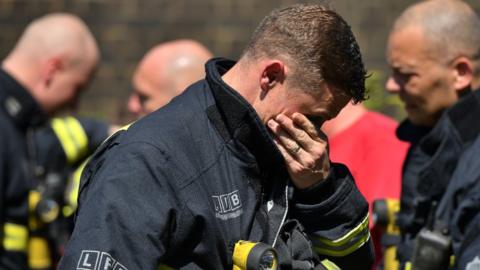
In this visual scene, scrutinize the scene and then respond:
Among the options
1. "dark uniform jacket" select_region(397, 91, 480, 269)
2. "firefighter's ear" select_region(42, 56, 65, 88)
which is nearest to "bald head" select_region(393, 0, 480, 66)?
"dark uniform jacket" select_region(397, 91, 480, 269)

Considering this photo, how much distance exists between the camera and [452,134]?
505cm

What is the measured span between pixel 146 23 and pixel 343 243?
7861 mm

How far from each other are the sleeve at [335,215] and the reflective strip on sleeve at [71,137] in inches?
149

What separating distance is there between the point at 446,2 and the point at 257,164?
2423 mm

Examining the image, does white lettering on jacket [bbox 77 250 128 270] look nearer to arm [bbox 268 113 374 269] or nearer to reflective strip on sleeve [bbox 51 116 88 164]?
arm [bbox 268 113 374 269]

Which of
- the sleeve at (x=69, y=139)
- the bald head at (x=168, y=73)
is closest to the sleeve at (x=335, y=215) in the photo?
the bald head at (x=168, y=73)

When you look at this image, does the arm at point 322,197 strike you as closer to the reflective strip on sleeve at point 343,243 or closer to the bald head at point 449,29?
the reflective strip on sleeve at point 343,243

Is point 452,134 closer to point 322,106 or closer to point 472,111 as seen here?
point 472,111

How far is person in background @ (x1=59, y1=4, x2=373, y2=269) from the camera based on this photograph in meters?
3.08

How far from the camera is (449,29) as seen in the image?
533cm

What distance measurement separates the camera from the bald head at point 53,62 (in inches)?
254

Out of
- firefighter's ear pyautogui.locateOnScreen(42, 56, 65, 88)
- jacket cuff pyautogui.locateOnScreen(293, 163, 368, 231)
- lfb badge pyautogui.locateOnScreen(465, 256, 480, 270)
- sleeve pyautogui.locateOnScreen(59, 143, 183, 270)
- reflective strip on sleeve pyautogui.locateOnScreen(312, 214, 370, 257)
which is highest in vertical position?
sleeve pyautogui.locateOnScreen(59, 143, 183, 270)

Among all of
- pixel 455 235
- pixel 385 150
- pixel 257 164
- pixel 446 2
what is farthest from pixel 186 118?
pixel 385 150

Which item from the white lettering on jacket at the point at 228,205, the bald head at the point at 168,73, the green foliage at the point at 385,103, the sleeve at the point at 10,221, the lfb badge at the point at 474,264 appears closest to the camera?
the white lettering on jacket at the point at 228,205
